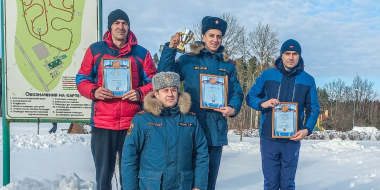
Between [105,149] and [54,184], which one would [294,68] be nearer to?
[105,149]

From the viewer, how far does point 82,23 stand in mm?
4414

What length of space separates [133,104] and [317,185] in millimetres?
4503

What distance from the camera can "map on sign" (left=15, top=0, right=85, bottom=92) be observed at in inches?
171

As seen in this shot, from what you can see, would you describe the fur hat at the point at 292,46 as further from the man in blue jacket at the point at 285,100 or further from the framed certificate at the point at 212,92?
the framed certificate at the point at 212,92

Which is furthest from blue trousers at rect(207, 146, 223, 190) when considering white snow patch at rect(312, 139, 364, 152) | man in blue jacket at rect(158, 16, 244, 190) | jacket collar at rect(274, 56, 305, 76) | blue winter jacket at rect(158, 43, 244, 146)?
white snow patch at rect(312, 139, 364, 152)

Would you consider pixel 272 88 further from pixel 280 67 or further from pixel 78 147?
pixel 78 147

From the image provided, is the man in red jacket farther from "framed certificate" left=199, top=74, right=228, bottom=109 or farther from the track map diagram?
the track map diagram

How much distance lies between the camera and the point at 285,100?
3.79 meters

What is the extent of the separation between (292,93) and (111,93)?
79.4 inches

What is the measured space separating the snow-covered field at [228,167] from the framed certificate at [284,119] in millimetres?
2547

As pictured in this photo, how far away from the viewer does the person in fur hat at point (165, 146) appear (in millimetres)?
2729

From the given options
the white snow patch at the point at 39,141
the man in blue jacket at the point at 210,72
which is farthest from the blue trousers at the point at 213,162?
the white snow patch at the point at 39,141

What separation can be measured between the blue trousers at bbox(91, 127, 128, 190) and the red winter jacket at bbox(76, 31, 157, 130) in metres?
0.09

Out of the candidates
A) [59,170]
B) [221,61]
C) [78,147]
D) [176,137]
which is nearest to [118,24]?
[221,61]
